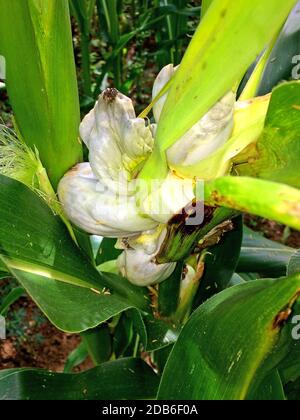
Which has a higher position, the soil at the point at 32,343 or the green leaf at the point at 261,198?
the green leaf at the point at 261,198

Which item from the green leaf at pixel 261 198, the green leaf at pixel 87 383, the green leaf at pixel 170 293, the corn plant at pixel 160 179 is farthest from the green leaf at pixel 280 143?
the green leaf at pixel 87 383

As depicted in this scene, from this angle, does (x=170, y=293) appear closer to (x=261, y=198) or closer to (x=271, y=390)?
(x=271, y=390)

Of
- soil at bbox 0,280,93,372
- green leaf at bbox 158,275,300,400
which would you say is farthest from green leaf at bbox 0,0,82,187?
soil at bbox 0,280,93,372

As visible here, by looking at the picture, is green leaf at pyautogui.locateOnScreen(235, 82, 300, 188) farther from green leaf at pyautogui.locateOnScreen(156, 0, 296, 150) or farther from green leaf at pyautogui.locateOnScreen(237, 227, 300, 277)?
green leaf at pyautogui.locateOnScreen(237, 227, 300, 277)

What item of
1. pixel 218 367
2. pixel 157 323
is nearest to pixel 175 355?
pixel 218 367

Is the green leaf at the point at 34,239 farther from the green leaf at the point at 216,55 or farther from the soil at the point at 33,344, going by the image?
the soil at the point at 33,344

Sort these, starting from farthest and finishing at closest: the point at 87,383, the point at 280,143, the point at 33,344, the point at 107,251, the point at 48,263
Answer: the point at 33,344 → the point at 107,251 → the point at 87,383 → the point at 48,263 → the point at 280,143

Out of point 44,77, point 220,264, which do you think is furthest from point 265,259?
point 44,77
